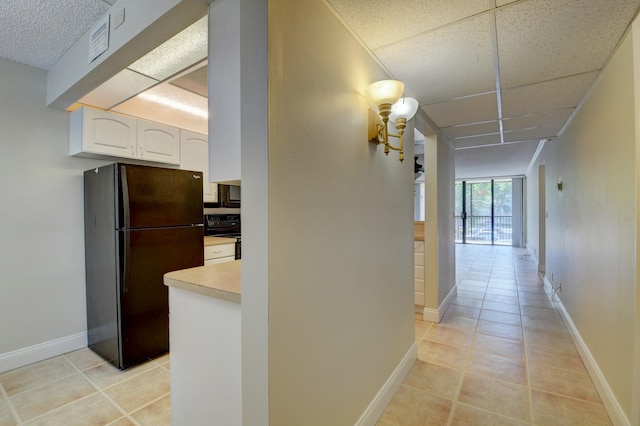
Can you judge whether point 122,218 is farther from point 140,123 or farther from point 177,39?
point 177,39

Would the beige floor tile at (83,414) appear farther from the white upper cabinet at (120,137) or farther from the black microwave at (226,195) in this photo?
the black microwave at (226,195)

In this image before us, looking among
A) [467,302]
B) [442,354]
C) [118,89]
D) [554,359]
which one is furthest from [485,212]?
[118,89]

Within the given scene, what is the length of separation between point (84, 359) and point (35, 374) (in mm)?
290

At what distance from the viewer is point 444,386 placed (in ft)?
6.45

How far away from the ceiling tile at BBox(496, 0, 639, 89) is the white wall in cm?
332

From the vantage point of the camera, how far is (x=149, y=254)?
2.31m

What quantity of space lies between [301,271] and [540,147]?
521 cm

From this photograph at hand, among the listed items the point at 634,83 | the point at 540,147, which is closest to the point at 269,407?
the point at 634,83

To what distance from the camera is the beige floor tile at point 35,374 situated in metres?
2.01

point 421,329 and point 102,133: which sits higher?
point 102,133

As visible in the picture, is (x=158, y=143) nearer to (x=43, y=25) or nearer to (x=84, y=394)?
(x=43, y=25)

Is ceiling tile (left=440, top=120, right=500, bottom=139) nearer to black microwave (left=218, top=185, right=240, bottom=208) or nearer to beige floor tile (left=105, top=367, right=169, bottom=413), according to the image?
black microwave (left=218, top=185, right=240, bottom=208)

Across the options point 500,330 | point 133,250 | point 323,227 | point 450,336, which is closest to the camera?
point 323,227

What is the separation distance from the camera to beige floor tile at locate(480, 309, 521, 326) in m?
3.06
